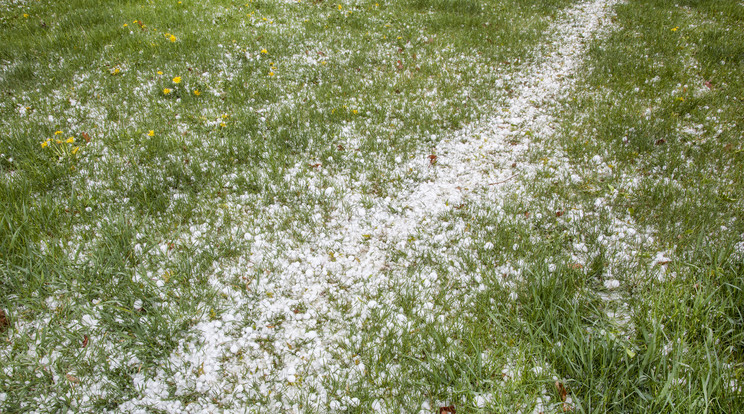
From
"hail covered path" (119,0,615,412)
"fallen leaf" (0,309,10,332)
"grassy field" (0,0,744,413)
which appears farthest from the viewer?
"fallen leaf" (0,309,10,332)

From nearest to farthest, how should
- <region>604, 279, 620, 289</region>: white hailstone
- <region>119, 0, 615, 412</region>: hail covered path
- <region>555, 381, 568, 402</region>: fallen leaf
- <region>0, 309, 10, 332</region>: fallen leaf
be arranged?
1. <region>555, 381, 568, 402</region>: fallen leaf
2. <region>119, 0, 615, 412</region>: hail covered path
3. <region>0, 309, 10, 332</region>: fallen leaf
4. <region>604, 279, 620, 289</region>: white hailstone

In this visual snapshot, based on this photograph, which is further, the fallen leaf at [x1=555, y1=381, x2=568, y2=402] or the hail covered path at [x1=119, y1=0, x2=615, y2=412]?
the hail covered path at [x1=119, y1=0, x2=615, y2=412]

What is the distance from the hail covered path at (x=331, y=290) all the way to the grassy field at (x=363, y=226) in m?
0.03

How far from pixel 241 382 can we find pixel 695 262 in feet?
15.5

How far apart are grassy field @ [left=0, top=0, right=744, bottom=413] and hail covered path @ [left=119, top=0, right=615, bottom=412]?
3 cm

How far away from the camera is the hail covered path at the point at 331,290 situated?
3.15 meters

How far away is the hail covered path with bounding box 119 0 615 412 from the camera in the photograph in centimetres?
315

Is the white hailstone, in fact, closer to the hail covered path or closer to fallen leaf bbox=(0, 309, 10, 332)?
the hail covered path

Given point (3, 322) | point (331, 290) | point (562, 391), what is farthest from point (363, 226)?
point (3, 322)

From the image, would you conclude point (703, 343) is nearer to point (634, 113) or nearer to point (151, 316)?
point (151, 316)

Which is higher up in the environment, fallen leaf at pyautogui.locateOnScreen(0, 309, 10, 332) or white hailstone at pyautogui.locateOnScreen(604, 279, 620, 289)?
white hailstone at pyautogui.locateOnScreen(604, 279, 620, 289)

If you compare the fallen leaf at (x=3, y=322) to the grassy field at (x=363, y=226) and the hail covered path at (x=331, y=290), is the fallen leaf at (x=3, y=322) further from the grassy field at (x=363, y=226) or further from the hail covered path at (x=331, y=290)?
the hail covered path at (x=331, y=290)

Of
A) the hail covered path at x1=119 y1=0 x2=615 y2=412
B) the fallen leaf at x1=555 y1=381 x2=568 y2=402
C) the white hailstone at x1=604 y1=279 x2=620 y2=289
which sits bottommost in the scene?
the hail covered path at x1=119 y1=0 x2=615 y2=412

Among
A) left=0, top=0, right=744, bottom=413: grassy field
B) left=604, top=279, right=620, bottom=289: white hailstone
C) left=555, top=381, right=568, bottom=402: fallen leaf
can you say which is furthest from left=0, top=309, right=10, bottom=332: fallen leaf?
left=604, top=279, right=620, bottom=289: white hailstone
